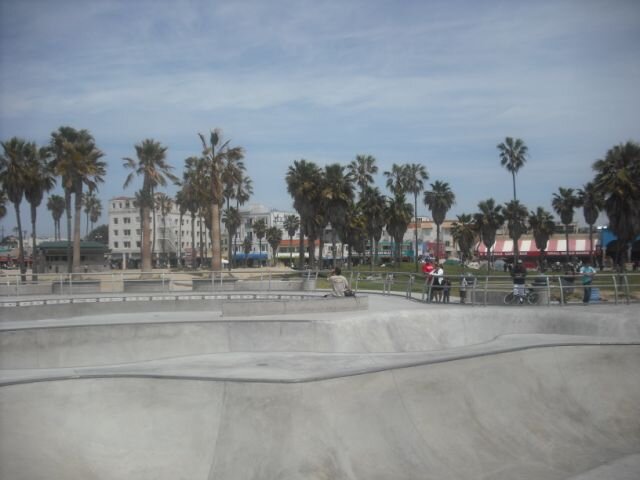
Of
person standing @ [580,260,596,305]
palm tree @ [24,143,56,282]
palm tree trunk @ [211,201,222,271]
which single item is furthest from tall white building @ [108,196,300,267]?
person standing @ [580,260,596,305]

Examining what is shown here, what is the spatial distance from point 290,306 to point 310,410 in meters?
10.1

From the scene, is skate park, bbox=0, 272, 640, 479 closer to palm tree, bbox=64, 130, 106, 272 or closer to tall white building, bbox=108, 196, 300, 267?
palm tree, bbox=64, 130, 106, 272

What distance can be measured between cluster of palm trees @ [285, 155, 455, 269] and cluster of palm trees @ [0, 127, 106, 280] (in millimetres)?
17022

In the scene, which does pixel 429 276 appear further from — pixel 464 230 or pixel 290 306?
pixel 464 230

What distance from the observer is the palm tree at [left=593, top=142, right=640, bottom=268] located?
4047cm

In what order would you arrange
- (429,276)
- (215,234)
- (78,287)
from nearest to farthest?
(429,276) < (78,287) < (215,234)

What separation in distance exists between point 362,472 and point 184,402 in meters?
2.94

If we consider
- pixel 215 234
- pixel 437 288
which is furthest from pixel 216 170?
pixel 437 288

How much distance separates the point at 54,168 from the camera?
1805 inches

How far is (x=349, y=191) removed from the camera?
54.4 m

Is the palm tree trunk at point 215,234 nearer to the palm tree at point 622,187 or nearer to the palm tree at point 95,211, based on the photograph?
the palm tree at point 622,187

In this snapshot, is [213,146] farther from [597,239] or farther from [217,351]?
[597,239]

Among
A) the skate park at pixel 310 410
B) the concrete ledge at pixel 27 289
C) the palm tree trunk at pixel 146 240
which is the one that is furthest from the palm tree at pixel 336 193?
the skate park at pixel 310 410

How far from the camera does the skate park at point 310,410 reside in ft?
28.1
